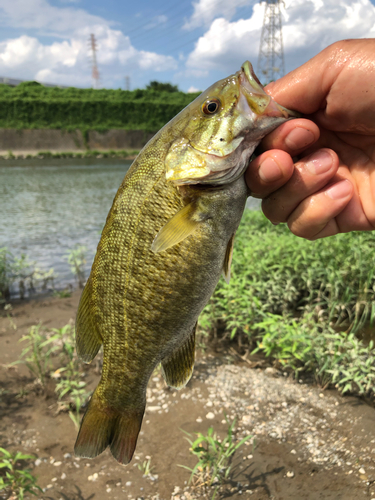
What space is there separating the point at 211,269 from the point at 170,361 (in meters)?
0.61

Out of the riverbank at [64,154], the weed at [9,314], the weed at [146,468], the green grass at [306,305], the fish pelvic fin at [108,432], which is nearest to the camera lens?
the fish pelvic fin at [108,432]

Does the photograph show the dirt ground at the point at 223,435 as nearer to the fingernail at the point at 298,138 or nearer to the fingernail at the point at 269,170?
the fingernail at the point at 269,170

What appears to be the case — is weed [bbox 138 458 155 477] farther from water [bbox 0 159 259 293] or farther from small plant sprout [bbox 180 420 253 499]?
water [bbox 0 159 259 293]

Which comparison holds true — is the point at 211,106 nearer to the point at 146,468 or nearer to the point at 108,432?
the point at 108,432

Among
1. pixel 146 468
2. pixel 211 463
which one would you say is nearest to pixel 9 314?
pixel 146 468

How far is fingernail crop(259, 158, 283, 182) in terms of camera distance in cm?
192

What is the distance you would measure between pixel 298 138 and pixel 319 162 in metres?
0.26

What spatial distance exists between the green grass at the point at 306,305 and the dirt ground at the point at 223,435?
350mm

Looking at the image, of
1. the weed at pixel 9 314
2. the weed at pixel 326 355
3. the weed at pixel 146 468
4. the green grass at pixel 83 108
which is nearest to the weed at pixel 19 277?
the weed at pixel 9 314

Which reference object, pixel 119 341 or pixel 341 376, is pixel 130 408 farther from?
pixel 341 376

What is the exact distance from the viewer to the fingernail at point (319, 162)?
6.89 feet

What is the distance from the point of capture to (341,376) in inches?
155

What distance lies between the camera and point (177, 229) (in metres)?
1.66

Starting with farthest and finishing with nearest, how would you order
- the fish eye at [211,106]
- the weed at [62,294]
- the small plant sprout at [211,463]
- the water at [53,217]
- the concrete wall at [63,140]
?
the concrete wall at [63,140] → the water at [53,217] → the weed at [62,294] → the small plant sprout at [211,463] → the fish eye at [211,106]
